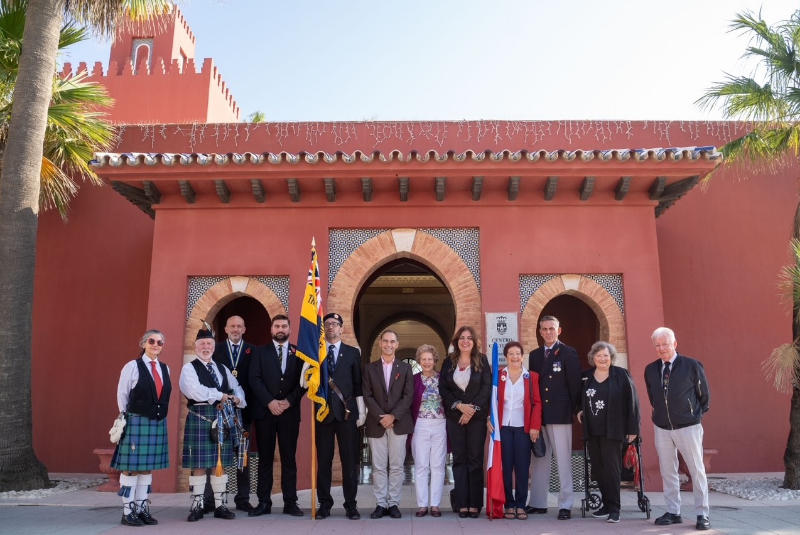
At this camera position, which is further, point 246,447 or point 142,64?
point 142,64

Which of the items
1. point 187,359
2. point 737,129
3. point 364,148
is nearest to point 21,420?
point 187,359

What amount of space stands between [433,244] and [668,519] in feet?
13.6

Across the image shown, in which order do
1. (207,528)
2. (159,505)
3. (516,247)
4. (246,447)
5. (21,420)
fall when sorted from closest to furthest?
(207,528) < (246,447) < (159,505) < (21,420) < (516,247)

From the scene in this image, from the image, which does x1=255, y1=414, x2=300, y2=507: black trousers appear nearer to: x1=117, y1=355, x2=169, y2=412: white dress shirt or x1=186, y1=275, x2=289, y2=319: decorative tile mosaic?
x1=117, y1=355, x2=169, y2=412: white dress shirt

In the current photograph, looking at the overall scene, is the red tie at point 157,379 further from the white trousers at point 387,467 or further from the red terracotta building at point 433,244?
the red terracotta building at point 433,244

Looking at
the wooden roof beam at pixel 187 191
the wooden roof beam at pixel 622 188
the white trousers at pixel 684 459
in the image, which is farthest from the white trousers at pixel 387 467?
the wooden roof beam at pixel 622 188

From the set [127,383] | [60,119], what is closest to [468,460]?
[127,383]

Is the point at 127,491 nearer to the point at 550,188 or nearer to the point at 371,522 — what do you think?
the point at 371,522

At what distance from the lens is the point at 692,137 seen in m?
10.4

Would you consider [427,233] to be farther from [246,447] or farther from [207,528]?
[207,528]

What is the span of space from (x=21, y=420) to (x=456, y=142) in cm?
731

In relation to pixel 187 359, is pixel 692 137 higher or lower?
higher

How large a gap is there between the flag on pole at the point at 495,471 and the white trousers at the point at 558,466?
0.47 meters

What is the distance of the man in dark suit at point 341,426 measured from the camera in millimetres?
6023
